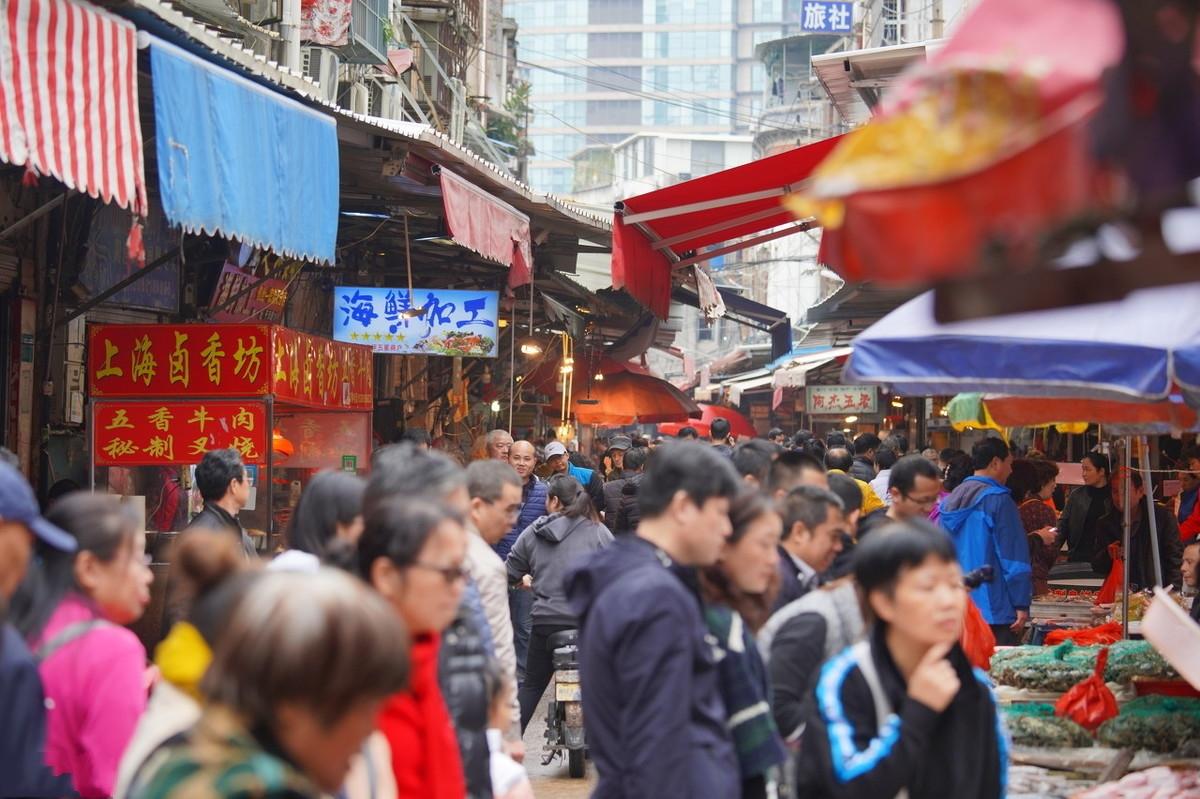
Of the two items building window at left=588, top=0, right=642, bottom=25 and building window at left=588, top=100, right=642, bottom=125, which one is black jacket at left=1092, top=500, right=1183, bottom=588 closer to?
building window at left=588, top=100, right=642, bottom=125

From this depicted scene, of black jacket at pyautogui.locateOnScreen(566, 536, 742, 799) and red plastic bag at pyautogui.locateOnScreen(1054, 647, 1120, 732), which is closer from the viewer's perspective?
black jacket at pyautogui.locateOnScreen(566, 536, 742, 799)

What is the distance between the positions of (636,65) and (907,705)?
111 metres

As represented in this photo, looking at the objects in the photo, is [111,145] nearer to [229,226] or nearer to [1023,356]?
[229,226]

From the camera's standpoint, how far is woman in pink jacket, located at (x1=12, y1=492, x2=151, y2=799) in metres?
4.01

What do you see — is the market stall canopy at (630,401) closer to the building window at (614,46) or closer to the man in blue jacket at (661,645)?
the man in blue jacket at (661,645)

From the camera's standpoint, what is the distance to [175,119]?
6.93 m

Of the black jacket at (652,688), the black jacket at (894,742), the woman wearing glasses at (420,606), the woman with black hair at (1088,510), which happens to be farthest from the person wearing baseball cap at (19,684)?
the woman with black hair at (1088,510)

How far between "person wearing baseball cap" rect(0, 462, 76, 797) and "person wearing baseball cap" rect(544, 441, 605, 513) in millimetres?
8019

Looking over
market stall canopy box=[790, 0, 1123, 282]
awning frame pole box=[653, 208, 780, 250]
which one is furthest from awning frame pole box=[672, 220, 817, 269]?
market stall canopy box=[790, 0, 1123, 282]

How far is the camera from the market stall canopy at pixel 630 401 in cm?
2348

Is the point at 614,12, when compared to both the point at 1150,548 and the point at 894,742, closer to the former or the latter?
the point at 1150,548

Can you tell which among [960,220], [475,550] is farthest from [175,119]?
[960,220]

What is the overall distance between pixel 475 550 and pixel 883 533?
2.26 metres

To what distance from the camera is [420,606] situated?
3740 mm
